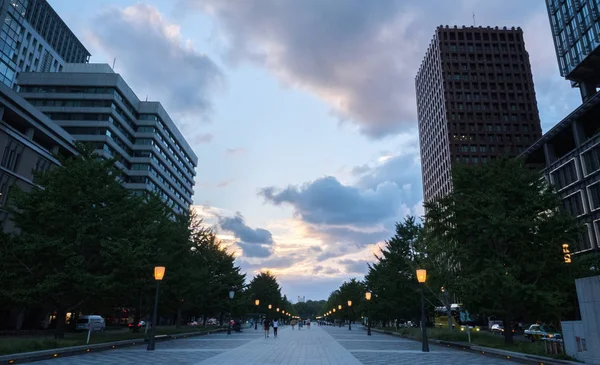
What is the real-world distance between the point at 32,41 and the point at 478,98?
117m

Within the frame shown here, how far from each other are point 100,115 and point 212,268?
51.5 meters

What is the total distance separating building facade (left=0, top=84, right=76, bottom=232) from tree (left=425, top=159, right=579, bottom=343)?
34.9 meters

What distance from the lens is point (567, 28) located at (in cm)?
6444

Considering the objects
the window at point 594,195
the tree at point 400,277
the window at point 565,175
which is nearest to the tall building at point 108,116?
the tree at point 400,277

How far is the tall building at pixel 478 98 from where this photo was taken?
354ft

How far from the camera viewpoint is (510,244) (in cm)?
2498

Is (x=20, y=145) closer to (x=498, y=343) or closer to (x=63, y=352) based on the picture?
(x=63, y=352)

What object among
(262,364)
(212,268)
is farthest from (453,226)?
(212,268)

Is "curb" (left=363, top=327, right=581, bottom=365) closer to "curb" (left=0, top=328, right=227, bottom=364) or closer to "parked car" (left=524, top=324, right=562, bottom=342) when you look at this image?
"parked car" (left=524, top=324, right=562, bottom=342)

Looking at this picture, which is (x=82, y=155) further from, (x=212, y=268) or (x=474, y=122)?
(x=474, y=122)

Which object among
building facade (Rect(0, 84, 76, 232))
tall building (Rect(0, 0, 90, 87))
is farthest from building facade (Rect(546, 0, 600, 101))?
tall building (Rect(0, 0, 90, 87))

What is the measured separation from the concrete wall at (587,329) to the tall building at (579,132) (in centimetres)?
3582

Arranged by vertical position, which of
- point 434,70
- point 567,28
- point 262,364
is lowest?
point 262,364

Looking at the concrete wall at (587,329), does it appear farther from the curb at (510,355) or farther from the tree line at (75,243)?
the tree line at (75,243)
